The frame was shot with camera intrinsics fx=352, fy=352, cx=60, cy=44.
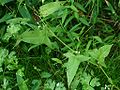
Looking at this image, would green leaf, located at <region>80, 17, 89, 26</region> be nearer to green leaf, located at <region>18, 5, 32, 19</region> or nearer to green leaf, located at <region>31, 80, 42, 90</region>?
green leaf, located at <region>18, 5, 32, 19</region>

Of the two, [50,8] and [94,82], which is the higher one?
[50,8]

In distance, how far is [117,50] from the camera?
2.62 m

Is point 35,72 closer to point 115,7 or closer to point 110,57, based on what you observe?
point 110,57

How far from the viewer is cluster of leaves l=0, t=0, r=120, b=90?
7.88 ft

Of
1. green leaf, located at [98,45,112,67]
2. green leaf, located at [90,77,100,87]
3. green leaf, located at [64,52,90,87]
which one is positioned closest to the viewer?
green leaf, located at [64,52,90,87]

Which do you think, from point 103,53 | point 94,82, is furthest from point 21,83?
point 103,53

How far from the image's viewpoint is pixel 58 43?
2.61 meters

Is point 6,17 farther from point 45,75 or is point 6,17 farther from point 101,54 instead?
point 101,54

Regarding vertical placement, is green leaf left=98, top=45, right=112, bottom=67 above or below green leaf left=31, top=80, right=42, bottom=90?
above

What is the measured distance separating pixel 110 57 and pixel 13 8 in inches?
32.2

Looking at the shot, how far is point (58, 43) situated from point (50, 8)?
0.34m

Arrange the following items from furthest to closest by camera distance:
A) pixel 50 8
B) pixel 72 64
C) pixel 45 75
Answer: pixel 45 75 < pixel 50 8 < pixel 72 64

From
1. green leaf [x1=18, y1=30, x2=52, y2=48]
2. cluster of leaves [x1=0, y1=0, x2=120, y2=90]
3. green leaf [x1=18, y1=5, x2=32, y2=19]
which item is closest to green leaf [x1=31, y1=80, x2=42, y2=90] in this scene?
cluster of leaves [x1=0, y1=0, x2=120, y2=90]

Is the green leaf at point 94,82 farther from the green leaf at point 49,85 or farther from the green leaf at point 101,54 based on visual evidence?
the green leaf at point 49,85
